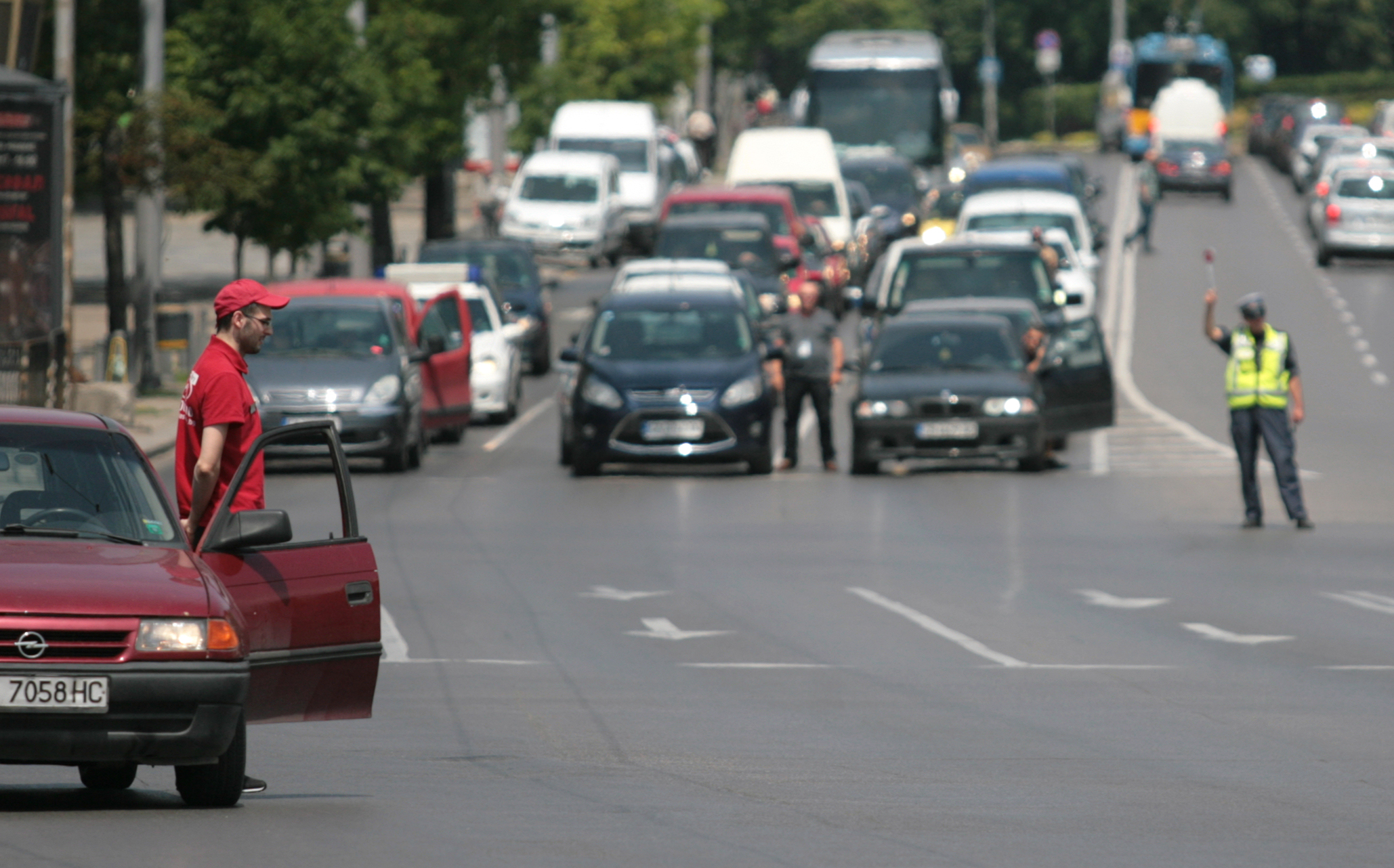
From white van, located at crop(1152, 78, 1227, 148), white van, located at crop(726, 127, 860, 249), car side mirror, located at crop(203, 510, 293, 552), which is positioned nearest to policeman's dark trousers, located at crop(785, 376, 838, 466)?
car side mirror, located at crop(203, 510, 293, 552)

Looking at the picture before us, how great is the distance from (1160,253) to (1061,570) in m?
37.2

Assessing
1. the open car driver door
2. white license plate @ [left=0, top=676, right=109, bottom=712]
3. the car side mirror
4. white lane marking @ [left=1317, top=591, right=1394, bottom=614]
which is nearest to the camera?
white license plate @ [left=0, top=676, right=109, bottom=712]

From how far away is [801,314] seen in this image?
2555cm

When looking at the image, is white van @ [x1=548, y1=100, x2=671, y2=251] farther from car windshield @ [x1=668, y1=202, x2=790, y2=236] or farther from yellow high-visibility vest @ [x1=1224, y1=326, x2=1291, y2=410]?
yellow high-visibility vest @ [x1=1224, y1=326, x2=1291, y2=410]

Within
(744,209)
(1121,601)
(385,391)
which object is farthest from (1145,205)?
(1121,601)

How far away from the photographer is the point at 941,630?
14.7 metres

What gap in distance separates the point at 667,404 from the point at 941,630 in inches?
383

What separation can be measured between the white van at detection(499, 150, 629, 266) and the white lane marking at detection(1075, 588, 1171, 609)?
35.9 meters

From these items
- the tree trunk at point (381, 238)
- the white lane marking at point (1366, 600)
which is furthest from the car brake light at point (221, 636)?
the tree trunk at point (381, 238)

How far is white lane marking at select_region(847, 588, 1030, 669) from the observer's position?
13.5m

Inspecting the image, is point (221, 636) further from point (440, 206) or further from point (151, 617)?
point (440, 206)

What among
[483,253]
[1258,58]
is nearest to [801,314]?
[483,253]

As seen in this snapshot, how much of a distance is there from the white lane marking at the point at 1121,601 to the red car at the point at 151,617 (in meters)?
8.25

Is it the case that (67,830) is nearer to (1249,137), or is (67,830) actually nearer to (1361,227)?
(1361,227)
